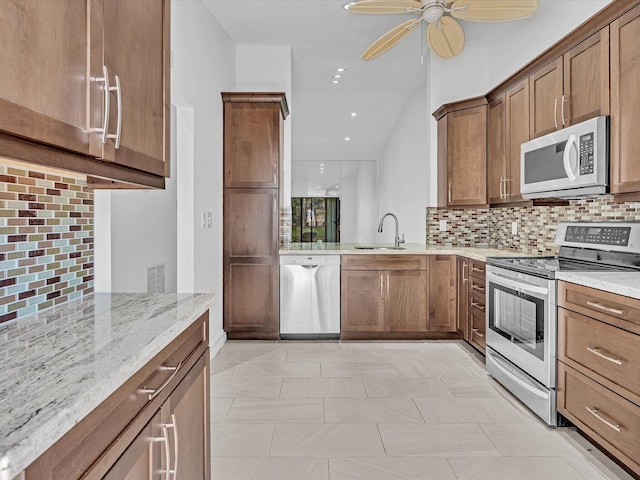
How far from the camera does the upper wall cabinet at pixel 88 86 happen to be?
797 mm

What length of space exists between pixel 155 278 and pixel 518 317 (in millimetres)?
3050

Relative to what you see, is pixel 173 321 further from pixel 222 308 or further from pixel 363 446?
pixel 222 308

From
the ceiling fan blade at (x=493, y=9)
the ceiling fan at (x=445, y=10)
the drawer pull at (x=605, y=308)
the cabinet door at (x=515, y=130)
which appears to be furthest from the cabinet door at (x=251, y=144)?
the drawer pull at (x=605, y=308)

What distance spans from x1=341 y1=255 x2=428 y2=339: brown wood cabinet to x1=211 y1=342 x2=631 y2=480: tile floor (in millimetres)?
542

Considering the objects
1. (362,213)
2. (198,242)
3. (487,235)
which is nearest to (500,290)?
(487,235)

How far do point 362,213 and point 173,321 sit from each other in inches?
347

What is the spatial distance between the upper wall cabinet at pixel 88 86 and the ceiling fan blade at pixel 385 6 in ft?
5.32

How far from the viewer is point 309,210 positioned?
10109 millimetres

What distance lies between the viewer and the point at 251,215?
4039 mm

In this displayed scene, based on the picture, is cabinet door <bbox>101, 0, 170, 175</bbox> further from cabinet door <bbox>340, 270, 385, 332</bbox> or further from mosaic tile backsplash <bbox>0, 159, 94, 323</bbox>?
cabinet door <bbox>340, 270, 385, 332</bbox>

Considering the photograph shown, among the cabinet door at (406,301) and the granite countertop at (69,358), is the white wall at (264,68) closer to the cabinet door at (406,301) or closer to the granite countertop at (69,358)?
the cabinet door at (406,301)

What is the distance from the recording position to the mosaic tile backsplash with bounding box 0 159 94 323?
3.99 feet

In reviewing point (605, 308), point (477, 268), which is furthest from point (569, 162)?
point (477, 268)

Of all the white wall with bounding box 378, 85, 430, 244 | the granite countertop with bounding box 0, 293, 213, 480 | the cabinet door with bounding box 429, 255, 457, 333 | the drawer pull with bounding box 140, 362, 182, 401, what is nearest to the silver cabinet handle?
the granite countertop with bounding box 0, 293, 213, 480
